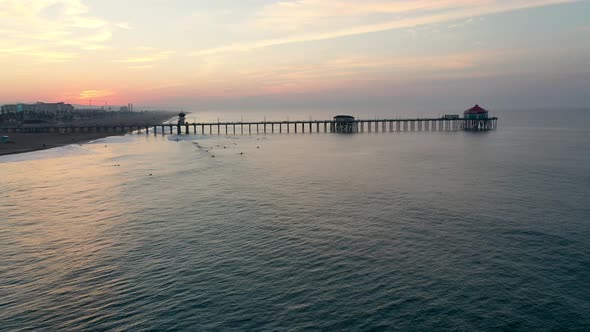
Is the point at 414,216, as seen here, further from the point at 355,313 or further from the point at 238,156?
the point at 238,156

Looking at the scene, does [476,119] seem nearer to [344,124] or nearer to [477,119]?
[477,119]

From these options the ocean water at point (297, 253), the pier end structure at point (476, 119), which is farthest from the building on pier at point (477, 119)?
the ocean water at point (297, 253)

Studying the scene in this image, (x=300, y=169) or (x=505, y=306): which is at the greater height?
(x=300, y=169)

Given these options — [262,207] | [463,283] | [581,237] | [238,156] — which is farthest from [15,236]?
[238,156]

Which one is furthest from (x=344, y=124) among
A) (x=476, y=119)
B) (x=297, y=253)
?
(x=297, y=253)

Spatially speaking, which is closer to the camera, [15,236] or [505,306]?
[505,306]
